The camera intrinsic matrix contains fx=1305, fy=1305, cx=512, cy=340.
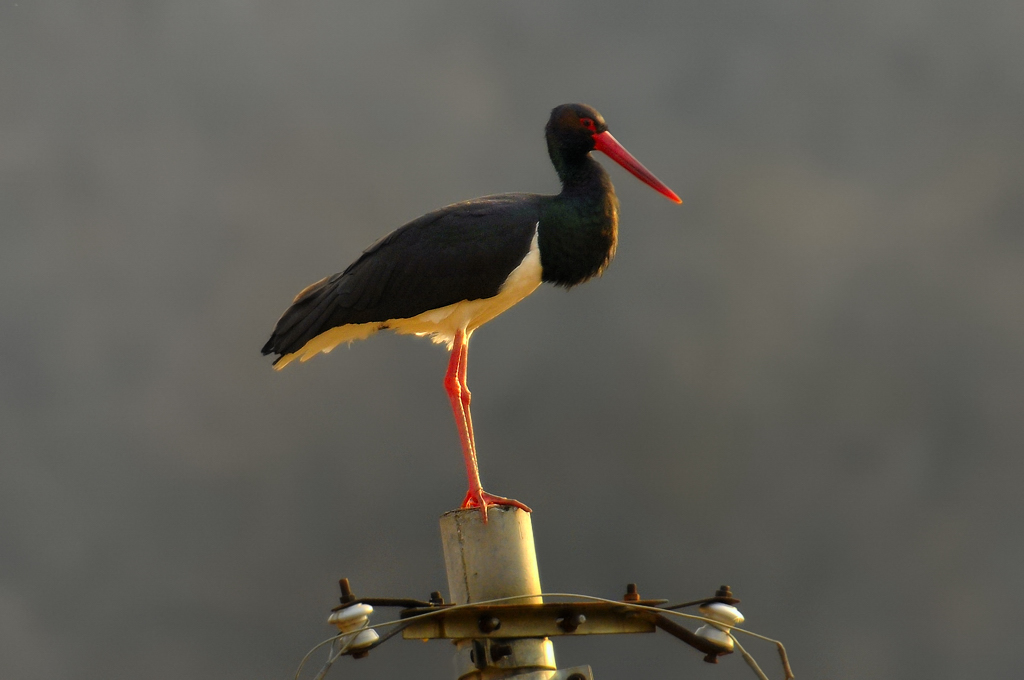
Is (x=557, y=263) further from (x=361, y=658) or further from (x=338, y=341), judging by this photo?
(x=361, y=658)

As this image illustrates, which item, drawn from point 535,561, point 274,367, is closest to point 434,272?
point 274,367

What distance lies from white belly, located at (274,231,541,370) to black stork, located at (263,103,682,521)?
0.01 meters

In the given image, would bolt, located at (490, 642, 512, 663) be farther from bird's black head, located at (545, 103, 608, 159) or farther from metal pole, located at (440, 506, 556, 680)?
bird's black head, located at (545, 103, 608, 159)

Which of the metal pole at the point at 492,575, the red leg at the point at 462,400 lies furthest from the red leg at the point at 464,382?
the metal pole at the point at 492,575

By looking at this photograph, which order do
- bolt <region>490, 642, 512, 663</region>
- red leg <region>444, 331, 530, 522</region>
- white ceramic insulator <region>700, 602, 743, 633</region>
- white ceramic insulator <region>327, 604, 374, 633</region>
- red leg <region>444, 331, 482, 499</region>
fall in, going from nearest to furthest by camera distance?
white ceramic insulator <region>327, 604, 374, 633</region>
white ceramic insulator <region>700, 602, 743, 633</region>
bolt <region>490, 642, 512, 663</region>
red leg <region>444, 331, 530, 522</region>
red leg <region>444, 331, 482, 499</region>

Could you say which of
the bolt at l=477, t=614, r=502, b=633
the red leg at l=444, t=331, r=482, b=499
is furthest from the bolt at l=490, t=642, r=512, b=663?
the red leg at l=444, t=331, r=482, b=499

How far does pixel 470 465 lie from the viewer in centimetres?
876

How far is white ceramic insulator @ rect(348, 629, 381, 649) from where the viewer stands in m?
6.43

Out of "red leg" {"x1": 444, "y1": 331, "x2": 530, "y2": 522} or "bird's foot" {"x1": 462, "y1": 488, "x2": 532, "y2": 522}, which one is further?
"red leg" {"x1": 444, "y1": 331, "x2": 530, "y2": 522}

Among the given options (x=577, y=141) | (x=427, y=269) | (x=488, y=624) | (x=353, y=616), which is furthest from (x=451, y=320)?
(x=353, y=616)

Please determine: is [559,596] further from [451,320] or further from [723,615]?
[451,320]

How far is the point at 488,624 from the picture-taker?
21.7 ft

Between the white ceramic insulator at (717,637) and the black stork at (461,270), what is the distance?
3.05 m

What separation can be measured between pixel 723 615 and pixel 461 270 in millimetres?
3825
